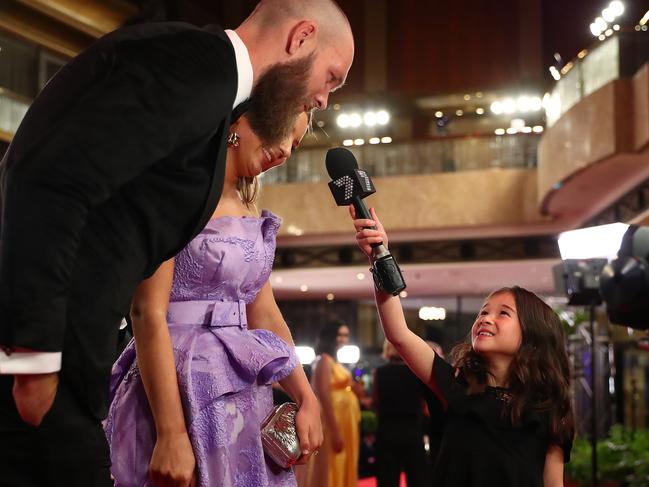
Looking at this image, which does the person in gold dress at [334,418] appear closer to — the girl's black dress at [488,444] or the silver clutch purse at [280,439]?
the girl's black dress at [488,444]

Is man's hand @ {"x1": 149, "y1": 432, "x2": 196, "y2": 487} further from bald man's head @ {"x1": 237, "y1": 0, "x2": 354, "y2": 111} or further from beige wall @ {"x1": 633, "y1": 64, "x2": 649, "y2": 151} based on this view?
beige wall @ {"x1": 633, "y1": 64, "x2": 649, "y2": 151}

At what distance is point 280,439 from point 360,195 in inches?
26.2

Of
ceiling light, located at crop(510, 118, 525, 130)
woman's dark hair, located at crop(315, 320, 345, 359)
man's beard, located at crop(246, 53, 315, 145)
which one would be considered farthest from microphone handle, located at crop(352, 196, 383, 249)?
ceiling light, located at crop(510, 118, 525, 130)

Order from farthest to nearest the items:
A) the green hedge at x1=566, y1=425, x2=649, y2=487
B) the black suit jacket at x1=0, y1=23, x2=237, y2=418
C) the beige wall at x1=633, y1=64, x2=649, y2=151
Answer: the beige wall at x1=633, y1=64, x2=649, y2=151
the green hedge at x1=566, y1=425, x2=649, y2=487
the black suit jacket at x1=0, y1=23, x2=237, y2=418

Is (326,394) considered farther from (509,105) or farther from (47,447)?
(509,105)

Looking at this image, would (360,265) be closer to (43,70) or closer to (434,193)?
(434,193)

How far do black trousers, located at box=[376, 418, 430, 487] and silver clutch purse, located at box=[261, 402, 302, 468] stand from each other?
16.3 ft

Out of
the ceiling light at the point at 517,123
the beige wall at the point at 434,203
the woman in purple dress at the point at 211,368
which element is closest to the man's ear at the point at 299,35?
the woman in purple dress at the point at 211,368

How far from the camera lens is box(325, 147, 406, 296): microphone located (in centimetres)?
202

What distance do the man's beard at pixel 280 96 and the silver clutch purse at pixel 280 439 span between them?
2.17 ft

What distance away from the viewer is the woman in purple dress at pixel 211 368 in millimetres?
1637

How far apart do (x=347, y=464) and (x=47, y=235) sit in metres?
5.85

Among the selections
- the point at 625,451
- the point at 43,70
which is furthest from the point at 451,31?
the point at 625,451

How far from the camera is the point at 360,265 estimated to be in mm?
16297
